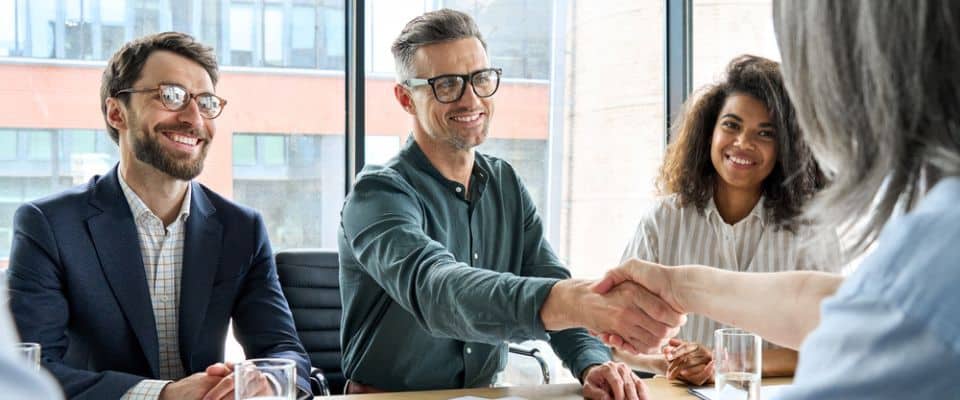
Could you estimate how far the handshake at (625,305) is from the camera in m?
1.79

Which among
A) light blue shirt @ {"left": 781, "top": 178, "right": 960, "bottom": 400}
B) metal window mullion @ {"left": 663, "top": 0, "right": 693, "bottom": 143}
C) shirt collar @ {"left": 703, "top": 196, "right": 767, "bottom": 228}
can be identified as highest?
metal window mullion @ {"left": 663, "top": 0, "right": 693, "bottom": 143}

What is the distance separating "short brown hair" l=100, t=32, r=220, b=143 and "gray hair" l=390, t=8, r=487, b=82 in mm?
601

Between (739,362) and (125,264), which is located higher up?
(125,264)

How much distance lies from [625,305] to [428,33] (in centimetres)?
101

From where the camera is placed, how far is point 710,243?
9.15 feet

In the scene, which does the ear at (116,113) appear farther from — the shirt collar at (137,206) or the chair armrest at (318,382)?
the chair armrest at (318,382)

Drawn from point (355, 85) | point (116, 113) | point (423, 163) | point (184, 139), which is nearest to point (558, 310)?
point (423, 163)

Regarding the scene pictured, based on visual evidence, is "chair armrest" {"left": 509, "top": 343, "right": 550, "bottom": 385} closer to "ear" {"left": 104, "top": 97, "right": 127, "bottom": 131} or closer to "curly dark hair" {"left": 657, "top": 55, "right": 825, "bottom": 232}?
"curly dark hair" {"left": 657, "top": 55, "right": 825, "bottom": 232}

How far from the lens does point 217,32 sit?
414 centimetres

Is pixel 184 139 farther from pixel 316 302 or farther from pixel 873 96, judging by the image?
pixel 873 96

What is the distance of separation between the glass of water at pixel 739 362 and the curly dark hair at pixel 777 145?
112 cm

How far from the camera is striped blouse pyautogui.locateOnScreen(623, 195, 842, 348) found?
8.84 ft

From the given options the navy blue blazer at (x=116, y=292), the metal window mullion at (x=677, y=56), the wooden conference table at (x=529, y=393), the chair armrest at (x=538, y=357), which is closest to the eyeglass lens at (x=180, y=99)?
the navy blue blazer at (x=116, y=292)

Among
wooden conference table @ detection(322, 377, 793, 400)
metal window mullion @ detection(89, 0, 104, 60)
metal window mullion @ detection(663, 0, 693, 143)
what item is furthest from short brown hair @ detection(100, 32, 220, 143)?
metal window mullion @ detection(663, 0, 693, 143)
